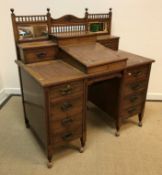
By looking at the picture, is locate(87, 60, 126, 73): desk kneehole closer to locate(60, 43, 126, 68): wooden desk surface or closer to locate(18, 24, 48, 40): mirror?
locate(60, 43, 126, 68): wooden desk surface

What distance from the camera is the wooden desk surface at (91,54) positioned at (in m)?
1.61

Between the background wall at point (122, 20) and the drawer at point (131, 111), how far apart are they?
0.79 meters

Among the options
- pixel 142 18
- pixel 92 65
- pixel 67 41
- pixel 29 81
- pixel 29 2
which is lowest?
pixel 29 81

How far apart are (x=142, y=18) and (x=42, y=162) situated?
6.58 ft

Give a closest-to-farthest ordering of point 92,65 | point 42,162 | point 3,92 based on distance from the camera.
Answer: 1. point 92,65
2. point 42,162
3. point 3,92

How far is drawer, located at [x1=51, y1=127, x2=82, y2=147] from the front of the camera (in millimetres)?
1668

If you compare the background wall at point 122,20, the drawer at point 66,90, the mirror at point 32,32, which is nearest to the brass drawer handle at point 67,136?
the drawer at point 66,90

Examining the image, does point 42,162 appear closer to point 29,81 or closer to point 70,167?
point 70,167

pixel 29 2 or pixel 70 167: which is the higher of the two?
pixel 29 2

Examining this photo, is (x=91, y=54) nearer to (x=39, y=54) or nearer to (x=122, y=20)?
(x=39, y=54)

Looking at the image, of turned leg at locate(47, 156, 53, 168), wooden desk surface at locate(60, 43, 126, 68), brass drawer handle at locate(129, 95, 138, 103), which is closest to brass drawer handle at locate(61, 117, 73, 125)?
turned leg at locate(47, 156, 53, 168)

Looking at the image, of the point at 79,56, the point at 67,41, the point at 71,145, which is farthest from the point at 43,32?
the point at 71,145

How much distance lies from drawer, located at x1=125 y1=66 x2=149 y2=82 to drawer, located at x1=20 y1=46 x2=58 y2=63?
718 millimetres

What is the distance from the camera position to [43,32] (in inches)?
77.2
